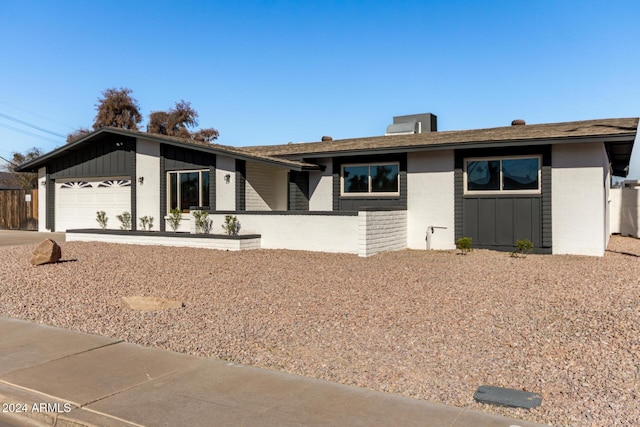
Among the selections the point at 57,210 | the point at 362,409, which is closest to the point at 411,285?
the point at 362,409

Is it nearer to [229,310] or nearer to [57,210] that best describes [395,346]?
[229,310]

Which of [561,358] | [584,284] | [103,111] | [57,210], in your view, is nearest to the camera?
[561,358]

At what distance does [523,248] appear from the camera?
13805 mm

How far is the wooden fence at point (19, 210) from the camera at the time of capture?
2359 centimetres

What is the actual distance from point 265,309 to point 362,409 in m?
3.65

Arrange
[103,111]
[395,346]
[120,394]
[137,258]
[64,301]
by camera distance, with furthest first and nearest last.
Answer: [103,111]
[137,258]
[64,301]
[395,346]
[120,394]

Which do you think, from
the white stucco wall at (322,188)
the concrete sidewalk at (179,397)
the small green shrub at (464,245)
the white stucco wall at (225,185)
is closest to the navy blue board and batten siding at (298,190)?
the white stucco wall at (322,188)

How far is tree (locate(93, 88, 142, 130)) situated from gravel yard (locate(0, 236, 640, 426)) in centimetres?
3658

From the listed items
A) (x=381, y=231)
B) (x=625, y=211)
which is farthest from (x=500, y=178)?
(x=625, y=211)

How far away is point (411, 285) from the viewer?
9289 millimetres

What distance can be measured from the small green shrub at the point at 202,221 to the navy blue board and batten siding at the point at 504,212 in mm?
7535

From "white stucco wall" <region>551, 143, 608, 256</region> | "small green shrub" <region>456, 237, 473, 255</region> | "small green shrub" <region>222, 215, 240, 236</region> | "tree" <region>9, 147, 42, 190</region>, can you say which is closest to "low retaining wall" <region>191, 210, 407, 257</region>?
"small green shrub" <region>222, 215, 240, 236</region>

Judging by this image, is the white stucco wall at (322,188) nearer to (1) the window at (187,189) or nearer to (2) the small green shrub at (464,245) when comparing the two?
(1) the window at (187,189)

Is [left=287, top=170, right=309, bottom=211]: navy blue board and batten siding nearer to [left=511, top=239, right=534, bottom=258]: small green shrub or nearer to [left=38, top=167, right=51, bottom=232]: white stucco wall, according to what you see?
[left=511, top=239, right=534, bottom=258]: small green shrub
